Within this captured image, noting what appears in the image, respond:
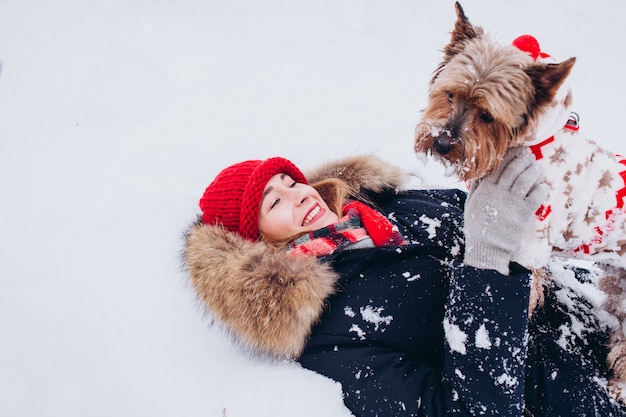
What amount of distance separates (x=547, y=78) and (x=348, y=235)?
121cm

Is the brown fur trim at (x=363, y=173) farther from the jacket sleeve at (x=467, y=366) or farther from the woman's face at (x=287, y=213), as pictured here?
the jacket sleeve at (x=467, y=366)

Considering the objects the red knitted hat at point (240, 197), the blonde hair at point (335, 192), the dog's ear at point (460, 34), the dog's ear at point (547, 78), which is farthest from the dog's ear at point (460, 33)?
the red knitted hat at point (240, 197)

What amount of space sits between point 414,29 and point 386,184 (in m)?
3.24

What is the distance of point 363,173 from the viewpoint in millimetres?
2896

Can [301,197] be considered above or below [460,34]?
below

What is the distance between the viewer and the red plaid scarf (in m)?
2.25

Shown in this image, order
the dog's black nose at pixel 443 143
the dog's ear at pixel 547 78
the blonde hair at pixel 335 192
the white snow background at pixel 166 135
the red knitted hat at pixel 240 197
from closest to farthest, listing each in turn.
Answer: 1. the dog's ear at pixel 547 78
2. the dog's black nose at pixel 443 143
3. the white snow background at pixel 166 135
4. the red knitted hat at pixel 240 197
5. the blonde hair at pixel 335 192

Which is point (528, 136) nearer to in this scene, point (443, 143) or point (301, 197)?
point (443, 143)

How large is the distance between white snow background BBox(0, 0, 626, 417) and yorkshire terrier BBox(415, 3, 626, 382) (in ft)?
4.35

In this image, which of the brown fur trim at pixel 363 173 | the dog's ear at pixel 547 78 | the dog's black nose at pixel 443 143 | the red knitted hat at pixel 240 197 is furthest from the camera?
the brown fur trim at pixel 363 173

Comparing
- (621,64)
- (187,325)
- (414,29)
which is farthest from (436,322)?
(621,64)

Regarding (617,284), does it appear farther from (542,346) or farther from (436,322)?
(436,322)

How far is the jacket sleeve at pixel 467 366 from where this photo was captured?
1754 mm

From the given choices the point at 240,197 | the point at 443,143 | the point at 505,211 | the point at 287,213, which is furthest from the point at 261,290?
the point at 505,211
